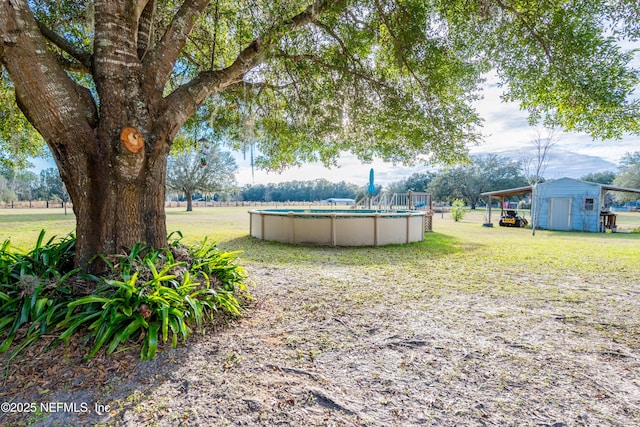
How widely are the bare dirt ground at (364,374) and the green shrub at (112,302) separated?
16 centimetres

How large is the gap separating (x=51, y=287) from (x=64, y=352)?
699 millimetres

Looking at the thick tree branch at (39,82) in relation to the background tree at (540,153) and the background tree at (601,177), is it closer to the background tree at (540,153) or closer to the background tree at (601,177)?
the background tree at (540,153)

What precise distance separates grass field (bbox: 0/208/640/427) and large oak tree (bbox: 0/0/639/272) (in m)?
1.53

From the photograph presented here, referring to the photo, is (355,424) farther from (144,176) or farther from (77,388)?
(144,176)

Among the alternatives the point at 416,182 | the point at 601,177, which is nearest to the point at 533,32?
the point at 416,182

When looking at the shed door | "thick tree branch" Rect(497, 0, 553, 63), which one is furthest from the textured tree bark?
the shed door

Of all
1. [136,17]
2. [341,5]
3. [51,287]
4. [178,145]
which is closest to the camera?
[51,287]

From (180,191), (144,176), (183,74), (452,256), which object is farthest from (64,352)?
(180,191)

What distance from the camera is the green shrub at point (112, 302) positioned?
88.6 inches

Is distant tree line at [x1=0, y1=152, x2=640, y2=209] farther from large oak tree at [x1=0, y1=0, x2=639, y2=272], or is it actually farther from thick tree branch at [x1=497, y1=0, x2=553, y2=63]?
thick tree branch at [x1=497, y1=0, x2=553, y2=63]

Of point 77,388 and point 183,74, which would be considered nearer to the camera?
point 77,388

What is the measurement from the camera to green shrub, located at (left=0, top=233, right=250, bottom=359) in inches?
88.6

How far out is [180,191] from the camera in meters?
32.8

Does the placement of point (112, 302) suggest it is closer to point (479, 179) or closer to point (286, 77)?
point (286, 77)
